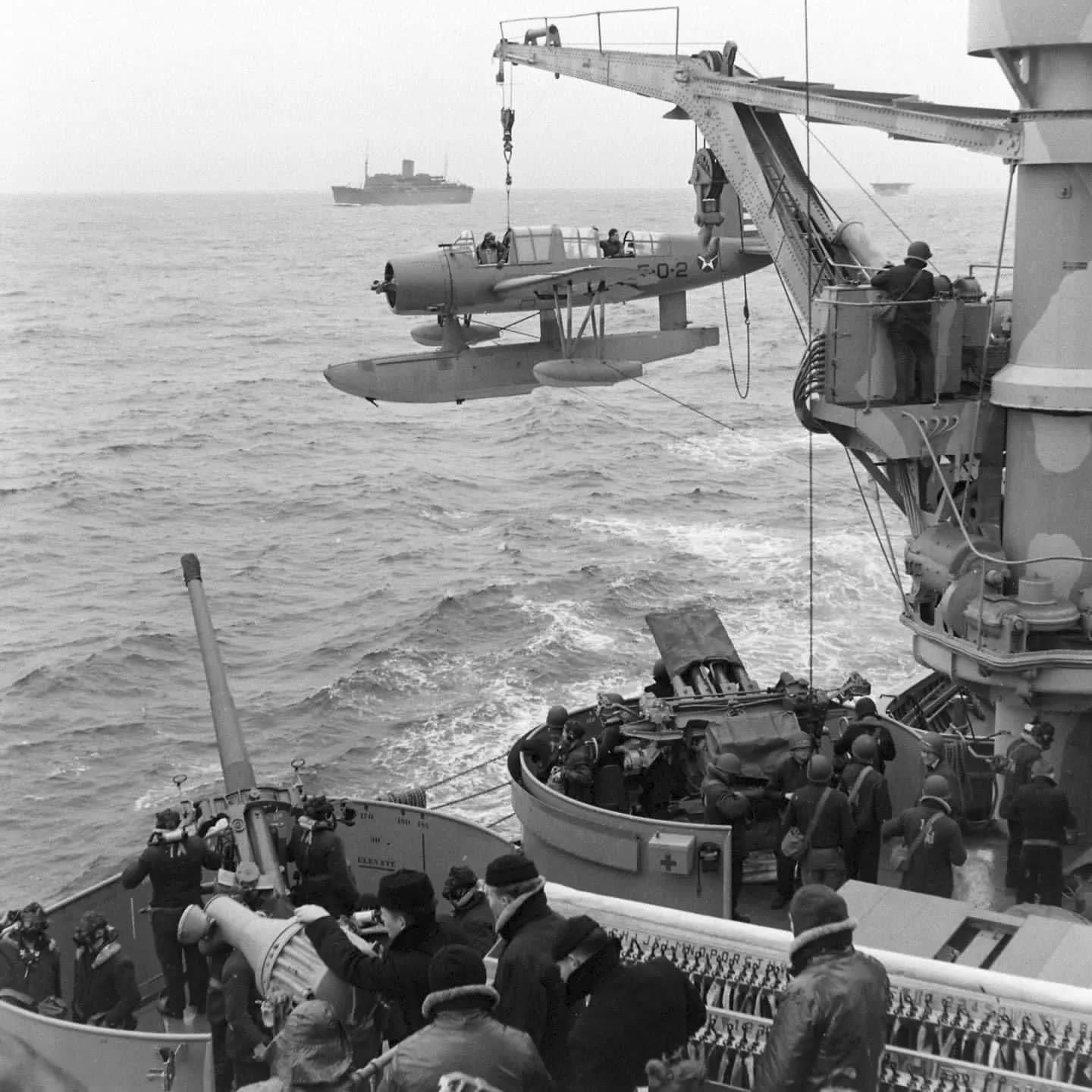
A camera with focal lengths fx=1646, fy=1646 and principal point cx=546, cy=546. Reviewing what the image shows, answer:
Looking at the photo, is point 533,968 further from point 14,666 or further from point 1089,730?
point 14,666

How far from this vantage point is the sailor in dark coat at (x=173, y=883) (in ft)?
39.8

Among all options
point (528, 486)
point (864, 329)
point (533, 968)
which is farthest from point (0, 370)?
point (533, 968)

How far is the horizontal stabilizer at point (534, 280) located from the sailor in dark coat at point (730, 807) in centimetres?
1343

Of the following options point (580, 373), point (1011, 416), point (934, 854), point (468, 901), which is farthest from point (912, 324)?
point (580, 373)

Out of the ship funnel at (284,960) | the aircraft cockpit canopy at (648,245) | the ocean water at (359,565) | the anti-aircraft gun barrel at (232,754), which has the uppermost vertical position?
the aircraft cockpit canopy at (648,245)

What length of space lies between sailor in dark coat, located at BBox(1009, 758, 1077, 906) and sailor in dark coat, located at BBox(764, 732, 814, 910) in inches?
70.6

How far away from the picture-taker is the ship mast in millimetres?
13898

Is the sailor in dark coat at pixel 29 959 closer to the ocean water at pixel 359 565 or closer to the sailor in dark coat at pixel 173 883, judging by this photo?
the sailor in dark coat at pixel 173 883

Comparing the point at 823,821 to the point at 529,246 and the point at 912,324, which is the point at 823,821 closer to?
the point at 912,324

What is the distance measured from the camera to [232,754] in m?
14.0

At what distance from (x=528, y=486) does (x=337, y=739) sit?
70.1 ft

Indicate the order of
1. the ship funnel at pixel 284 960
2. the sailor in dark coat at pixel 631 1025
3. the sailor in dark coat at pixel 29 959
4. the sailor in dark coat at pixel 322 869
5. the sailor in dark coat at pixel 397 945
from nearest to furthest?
Result: the sailor in dark coat at pixel 631 1025
the sailor in dark coat at pixel 397 945
the ship funnel at pixel 284 960
the sailor in dark coat at pixel 29 959
the sailor in dark coat at pixel 322 869

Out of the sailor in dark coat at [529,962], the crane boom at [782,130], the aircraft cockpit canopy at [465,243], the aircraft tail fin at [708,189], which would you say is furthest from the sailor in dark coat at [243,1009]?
the aircraft cockpit canopy at [465,243]

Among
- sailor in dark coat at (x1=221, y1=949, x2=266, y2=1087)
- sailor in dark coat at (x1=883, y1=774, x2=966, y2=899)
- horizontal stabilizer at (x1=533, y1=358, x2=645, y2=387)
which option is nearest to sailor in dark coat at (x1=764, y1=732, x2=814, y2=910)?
sailor in dark coat at (x1=883, y1=774, x2=966, y2=899)
